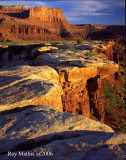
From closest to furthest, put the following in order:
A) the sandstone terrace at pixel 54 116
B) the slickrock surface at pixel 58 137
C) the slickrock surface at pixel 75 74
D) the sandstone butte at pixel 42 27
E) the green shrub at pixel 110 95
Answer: the slickrock surface at pixel 58 137
the sandstone terrace at pixel 54 116
the slickrock surface at pixel 75 74
the green shrub at pixel 110 95
the sandstone butte at pixel 42 27

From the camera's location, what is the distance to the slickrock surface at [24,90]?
3.48 metres

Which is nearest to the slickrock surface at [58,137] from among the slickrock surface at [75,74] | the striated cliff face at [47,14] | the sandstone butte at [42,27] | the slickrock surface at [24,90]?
the slickrock surface at [24,90]

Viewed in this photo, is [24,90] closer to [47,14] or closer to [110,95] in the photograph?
[110,95]

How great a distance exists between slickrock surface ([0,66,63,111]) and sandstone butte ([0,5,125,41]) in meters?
49.8

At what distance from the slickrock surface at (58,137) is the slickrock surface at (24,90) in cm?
40

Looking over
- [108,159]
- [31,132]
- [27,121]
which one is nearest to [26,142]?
[31,132]

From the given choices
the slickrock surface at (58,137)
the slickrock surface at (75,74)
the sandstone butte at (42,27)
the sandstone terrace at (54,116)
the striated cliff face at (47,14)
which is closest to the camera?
the slickrock surface at (58,137)

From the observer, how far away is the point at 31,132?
239 cm

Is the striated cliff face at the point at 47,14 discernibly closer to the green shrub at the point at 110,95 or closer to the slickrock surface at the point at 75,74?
the green shrub at the point at 110,95

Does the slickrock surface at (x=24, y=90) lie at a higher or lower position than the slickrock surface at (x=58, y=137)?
higher

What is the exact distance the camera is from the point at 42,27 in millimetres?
80812

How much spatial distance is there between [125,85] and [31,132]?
599 inches

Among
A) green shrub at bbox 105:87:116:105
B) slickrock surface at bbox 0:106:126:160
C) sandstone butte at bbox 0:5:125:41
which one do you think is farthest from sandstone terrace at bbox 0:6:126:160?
sandstone butte at bbox 0:5:125:41

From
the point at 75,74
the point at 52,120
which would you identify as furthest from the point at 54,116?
the point at 75,74
